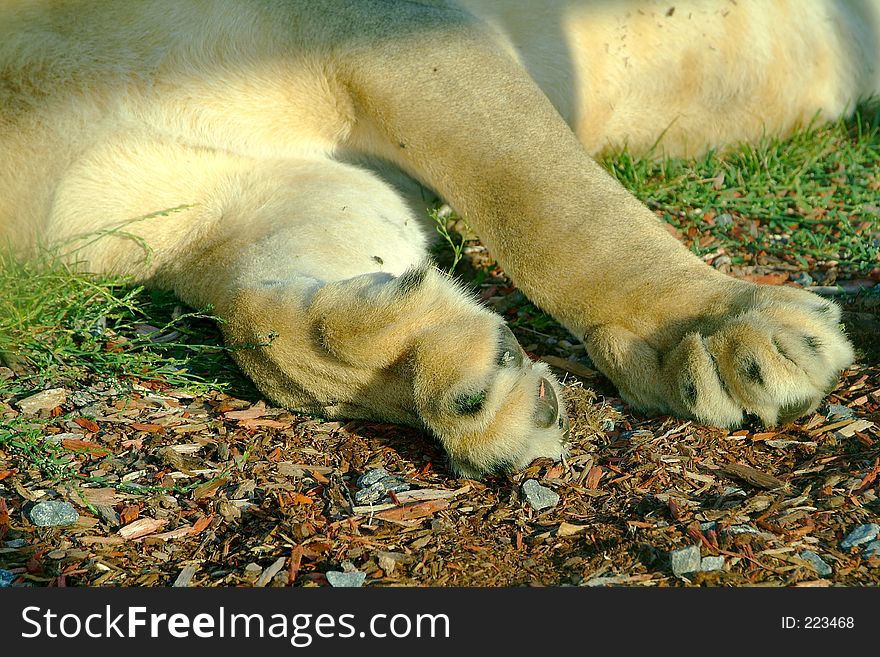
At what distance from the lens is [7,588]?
6.23ft

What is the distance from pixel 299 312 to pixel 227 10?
1.06 metres

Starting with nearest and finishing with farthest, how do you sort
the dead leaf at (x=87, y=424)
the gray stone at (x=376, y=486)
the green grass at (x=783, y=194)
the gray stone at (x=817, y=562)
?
the gray stone at (x=817, y=562), the gray stone at (x=376, y=486), the dead leaf at (x=87, y=424), the green grass at (x=783, y=194)

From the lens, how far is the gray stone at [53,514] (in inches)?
82.6

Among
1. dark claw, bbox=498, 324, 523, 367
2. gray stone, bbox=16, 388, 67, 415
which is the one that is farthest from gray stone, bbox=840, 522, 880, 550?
gray stone, bbox=16, 388, 67, 415

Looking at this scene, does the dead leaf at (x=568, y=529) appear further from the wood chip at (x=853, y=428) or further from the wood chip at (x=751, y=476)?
the wood chip at (x=853, y=428)

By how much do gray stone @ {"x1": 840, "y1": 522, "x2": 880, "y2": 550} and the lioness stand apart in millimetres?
326

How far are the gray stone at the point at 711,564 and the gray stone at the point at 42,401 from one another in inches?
60.4

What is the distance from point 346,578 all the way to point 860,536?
0.96m

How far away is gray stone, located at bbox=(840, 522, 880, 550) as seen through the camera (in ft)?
6.35

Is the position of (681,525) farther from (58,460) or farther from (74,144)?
(74,144)

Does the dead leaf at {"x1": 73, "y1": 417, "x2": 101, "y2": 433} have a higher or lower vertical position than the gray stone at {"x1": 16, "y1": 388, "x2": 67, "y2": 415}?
lower

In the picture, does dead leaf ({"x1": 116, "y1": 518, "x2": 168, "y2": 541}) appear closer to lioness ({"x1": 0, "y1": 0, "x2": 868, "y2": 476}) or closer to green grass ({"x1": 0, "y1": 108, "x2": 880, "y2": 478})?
green grass ({"x1": 0, "y1": 108, "x2": 880, "y2": 478})

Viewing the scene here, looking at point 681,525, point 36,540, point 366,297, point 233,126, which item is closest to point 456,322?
point 366,297

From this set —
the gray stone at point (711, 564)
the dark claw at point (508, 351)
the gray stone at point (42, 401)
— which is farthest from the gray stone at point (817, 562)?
the gray stone at point (42, 401)
